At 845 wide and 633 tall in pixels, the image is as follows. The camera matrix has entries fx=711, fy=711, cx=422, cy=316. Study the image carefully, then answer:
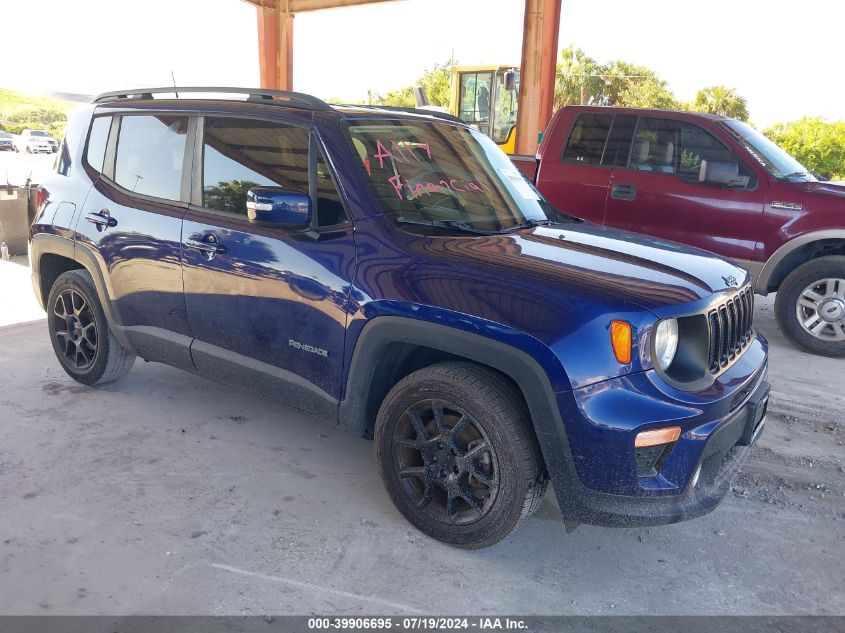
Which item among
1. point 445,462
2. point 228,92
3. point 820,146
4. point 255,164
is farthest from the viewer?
point 820,146

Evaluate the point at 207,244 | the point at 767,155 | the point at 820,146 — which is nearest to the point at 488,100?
the point at 767,155

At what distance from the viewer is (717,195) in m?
6.39

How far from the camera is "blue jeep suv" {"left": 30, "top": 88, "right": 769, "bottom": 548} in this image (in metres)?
2.59

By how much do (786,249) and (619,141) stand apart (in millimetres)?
1813

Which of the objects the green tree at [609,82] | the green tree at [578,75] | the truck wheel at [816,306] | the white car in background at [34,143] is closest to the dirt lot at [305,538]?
the truck wheel at [816,306]

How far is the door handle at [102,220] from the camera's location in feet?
13.4

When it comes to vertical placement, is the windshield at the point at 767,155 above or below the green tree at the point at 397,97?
below

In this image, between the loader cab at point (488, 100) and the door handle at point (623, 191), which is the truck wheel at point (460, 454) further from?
the loader cab at point (488, 100)

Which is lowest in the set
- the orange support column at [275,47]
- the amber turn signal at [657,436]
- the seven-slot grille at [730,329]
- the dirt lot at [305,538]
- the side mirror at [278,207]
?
the dirt lot at [305,538]

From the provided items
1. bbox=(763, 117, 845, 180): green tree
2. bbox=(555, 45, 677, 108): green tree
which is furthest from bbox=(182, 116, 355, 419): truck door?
bbox=(555, 45, 677, 108): green tree

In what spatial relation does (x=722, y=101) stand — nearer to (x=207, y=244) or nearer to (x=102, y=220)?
(x=102, y=220)

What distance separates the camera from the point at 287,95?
3.52m

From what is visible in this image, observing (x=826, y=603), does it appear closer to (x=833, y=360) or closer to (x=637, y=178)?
(x=833, y=360)

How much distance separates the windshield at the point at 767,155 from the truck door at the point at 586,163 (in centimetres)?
96
